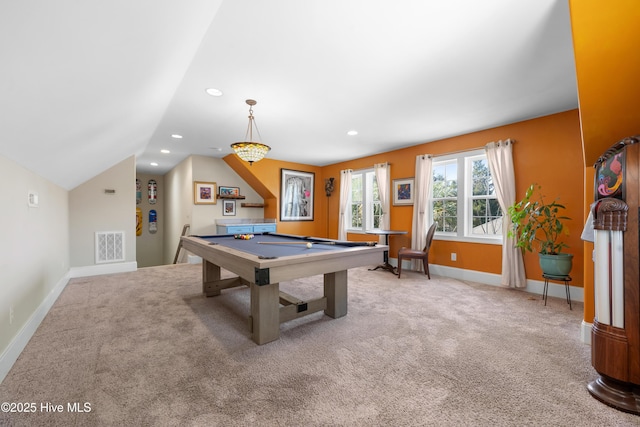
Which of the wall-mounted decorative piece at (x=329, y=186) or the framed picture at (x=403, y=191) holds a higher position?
the wall-mounted decorative piece at (x=329, y=186)

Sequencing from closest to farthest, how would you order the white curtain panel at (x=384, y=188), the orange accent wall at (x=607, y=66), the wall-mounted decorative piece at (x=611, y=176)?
the orange accent wall at (x=607, y=66) → the wall-mounted decorative piece at (x=611, y=176) → the white curtain panel at (x=384, y=188)

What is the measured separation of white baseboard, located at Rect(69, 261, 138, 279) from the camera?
14.9 ft

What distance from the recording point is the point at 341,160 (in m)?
6.57

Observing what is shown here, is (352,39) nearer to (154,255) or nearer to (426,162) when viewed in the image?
(426,162)

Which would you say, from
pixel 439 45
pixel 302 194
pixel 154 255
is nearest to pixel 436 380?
pixel 439 45

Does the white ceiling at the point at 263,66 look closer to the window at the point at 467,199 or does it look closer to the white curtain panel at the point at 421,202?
the window at the point at 467,199

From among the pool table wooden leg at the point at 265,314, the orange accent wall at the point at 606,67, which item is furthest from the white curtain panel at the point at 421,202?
the pool table wooden leg at the point at 265,314

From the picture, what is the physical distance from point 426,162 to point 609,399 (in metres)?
3.86

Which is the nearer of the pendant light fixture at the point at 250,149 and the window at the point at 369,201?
the pendant light fixture at the point at 250,149

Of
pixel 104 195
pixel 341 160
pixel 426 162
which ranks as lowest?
pixel 104 195

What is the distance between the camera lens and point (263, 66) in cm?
240

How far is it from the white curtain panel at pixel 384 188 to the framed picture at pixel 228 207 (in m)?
3.52

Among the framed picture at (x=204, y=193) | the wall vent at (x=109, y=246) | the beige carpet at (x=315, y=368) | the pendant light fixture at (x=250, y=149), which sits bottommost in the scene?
the beige carpet at (x=315, y=368)

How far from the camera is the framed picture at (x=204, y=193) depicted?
5.96m
